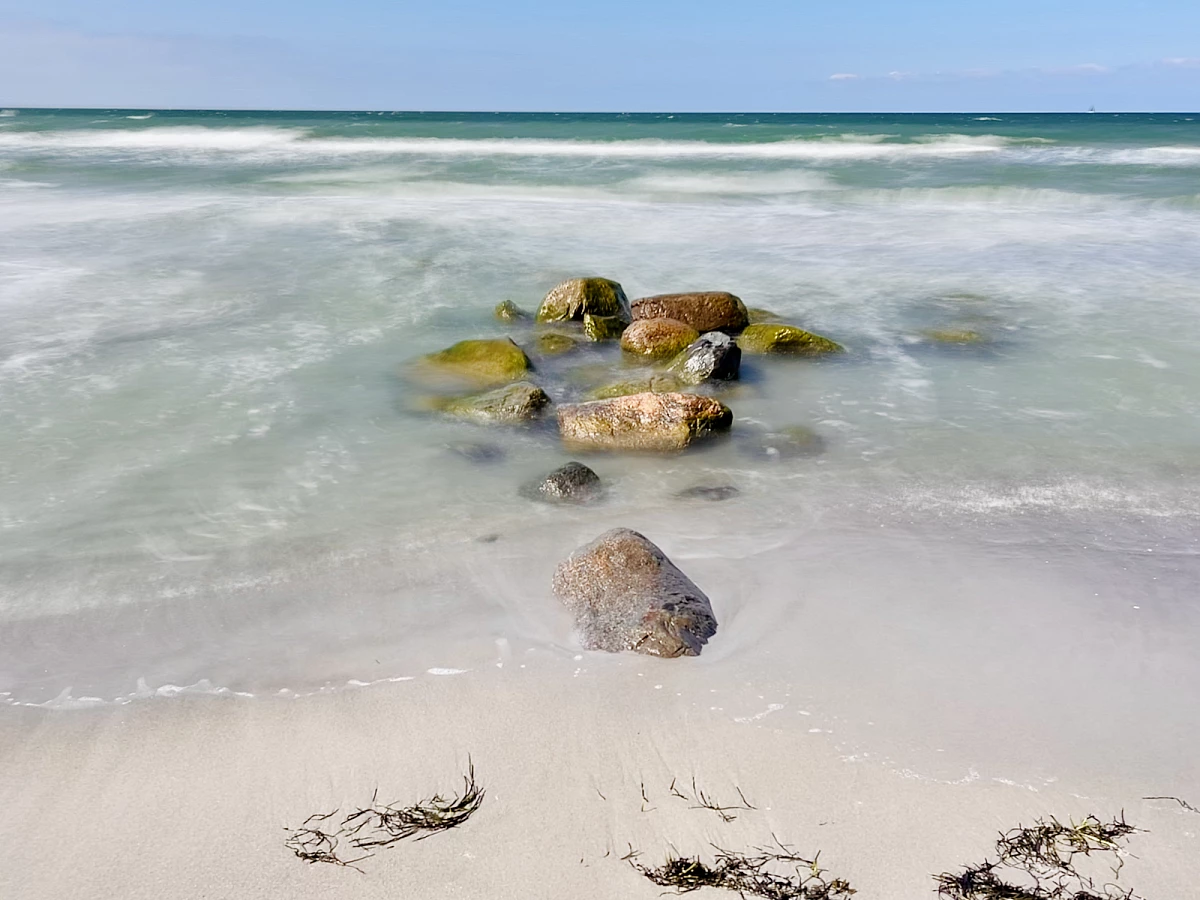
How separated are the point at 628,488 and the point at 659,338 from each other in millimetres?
2794

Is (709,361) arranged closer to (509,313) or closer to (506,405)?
(506,405)

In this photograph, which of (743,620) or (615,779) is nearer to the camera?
(615,779)

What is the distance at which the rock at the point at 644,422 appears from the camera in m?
5.61

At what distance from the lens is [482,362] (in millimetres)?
7066

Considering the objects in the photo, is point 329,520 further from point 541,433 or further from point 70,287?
Answer: point 70,287

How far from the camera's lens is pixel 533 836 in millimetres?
2660

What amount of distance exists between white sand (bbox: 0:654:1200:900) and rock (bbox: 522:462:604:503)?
161cm

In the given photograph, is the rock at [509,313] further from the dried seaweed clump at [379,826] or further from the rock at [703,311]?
the dried seaweed clump at [379,826]

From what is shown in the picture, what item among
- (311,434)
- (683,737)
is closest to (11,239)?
(311,434)

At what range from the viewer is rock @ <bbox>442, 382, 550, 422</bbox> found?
6.07 metres

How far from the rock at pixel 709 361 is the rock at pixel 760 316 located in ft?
5.00

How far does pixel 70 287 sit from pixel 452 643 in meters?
8.70

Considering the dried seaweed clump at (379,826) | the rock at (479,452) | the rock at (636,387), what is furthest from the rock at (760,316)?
the dried seaweed clump at (379,826)

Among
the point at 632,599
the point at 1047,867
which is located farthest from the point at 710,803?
the point at 632,599
